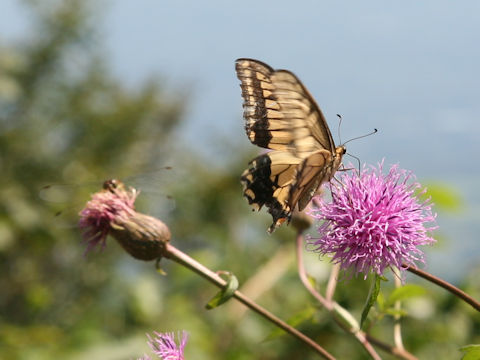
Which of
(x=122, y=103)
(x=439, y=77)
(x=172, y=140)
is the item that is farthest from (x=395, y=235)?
(x=439, y=77)

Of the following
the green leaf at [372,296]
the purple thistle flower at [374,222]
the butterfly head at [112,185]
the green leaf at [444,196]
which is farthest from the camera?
the green leaf at [444,196]

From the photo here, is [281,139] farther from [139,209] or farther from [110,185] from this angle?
[139,209]

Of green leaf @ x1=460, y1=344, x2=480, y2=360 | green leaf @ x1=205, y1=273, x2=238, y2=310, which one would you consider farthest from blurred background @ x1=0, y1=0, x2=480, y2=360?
green leaf @ x1=460, y1=344, x2=480, y2=360

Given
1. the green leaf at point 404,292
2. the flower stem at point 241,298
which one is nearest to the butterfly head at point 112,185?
the flower stem at point 241,298

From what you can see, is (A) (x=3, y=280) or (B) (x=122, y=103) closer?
(A) (x=3, y=280)

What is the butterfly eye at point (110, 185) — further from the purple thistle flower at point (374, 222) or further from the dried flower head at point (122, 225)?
the purple thistle flower at point (374, 222)

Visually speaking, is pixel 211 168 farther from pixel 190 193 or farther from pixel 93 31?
pixel 93 31

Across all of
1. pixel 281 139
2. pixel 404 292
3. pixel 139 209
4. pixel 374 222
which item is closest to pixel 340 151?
pixel 281 139
